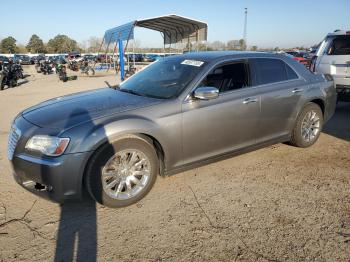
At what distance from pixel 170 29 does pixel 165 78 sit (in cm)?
2473

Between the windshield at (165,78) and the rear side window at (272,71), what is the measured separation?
972 millimetres

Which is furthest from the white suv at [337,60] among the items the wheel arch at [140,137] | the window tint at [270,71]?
the wheel arch at [140,137]

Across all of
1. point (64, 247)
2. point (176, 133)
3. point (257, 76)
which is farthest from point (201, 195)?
point (257, 76)

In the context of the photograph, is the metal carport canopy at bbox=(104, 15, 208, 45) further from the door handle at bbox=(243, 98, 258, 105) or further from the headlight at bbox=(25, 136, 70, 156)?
the headlight at bbox=(25, 136, 70, 156)

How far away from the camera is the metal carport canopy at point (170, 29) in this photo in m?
22.2

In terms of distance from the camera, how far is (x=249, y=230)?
A: 10.2 feet

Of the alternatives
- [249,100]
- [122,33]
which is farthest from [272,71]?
[122,33]

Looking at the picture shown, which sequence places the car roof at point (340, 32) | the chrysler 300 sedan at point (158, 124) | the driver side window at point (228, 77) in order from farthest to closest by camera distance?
the car roof at point (340, 32), the driver side window at point (228, 77), the chrysler 300 sedan at point (158, 124)

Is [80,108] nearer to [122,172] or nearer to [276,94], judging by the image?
[122,172]

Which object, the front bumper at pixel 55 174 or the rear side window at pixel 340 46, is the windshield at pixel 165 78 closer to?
the front bumper at pixel 55 174

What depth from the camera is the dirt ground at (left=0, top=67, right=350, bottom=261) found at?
2.79m

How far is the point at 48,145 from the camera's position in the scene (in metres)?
3.17

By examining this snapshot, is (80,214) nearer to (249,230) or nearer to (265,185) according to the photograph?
(249,230)

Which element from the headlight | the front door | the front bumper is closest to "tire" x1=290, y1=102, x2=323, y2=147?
the front door
